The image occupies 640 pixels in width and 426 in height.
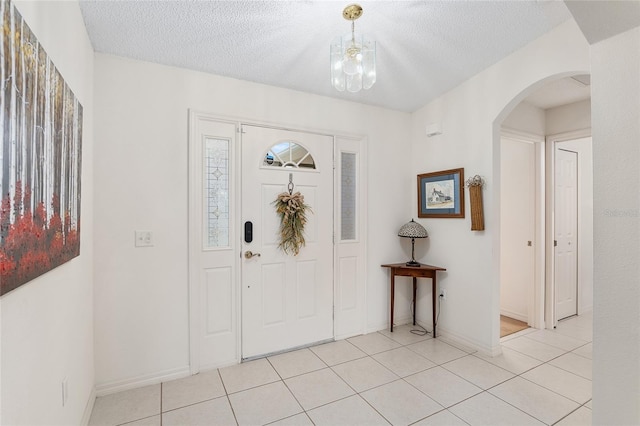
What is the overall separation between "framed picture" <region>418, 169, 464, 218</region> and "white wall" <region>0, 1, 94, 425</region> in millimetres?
3128

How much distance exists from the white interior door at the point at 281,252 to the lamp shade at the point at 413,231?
0.83 m

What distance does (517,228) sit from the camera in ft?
12.3

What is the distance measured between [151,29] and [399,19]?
5.52 ft

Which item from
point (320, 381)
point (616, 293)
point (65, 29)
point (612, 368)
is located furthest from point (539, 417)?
point (65, 29)

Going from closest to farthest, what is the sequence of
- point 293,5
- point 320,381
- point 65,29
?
point 65,29
point 293,5
point 320,381

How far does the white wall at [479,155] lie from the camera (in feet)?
7.94

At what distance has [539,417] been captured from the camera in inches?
76.9

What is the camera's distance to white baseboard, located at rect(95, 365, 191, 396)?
2.21 meters

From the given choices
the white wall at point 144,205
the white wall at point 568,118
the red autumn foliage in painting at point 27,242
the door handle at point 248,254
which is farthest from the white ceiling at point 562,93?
the red autumn foliage in painting at point 27,242

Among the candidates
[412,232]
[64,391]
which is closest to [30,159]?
[64,391]

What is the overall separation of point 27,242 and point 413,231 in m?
3.05

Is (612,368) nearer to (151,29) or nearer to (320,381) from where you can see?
(320,381)

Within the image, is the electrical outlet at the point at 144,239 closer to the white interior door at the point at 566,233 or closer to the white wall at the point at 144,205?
the white wall at the point at 144,205

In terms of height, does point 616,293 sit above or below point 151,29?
below
